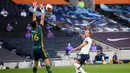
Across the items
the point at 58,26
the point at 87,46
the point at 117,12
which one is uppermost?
the point at 87,46

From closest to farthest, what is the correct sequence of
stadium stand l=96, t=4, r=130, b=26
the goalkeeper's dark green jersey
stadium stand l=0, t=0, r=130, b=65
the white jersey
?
the white jersey
the goalkeeper's dark green jersey
stadium stand l=0, t=0, r=130, b=65
stadium stand l=96, t=4, r=130, b=26

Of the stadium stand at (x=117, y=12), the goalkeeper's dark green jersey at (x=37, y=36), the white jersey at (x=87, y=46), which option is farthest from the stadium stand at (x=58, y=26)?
the white jersey at (x=87, y=46)

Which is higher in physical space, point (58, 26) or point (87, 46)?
point (87, 46)

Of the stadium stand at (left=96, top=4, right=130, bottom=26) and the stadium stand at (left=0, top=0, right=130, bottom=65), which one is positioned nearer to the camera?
the stadium stand at (left=0, top=0, right=130, bottom=65)

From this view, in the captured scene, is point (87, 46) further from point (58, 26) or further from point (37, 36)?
point (58, 26)

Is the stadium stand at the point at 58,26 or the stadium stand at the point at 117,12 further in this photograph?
the stadium stand at the point at 117,12

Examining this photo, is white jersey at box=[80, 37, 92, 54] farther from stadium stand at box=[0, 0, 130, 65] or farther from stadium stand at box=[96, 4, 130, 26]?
stadium stand at box=[96, 4, 130, 26]

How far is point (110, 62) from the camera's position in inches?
1580

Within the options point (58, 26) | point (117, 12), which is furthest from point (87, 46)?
point (117, 12)

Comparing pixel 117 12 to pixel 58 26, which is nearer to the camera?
pixel 58 26

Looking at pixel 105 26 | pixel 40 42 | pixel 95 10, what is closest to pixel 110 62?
pixel 105 26

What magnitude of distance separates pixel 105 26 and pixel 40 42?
2967cm

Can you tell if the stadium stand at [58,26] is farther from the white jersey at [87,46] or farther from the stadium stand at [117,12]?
the white jersey at [87,46]

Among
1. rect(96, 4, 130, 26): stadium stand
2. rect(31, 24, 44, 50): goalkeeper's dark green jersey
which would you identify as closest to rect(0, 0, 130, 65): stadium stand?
rect(96, 4, 130, 26): stadium stand
